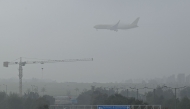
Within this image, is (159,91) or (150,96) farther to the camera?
(159,91)

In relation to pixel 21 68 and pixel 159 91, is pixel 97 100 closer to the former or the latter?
pixel 159 91

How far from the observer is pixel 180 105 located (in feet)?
210

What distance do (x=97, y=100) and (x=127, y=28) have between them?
37.6 meters

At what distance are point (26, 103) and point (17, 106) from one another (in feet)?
11.4

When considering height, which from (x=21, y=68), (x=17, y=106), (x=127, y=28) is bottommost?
(x=17, y=106)

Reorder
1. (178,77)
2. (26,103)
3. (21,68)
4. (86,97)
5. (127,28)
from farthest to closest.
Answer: (178,77) → (21,68) → (127,28) → (86,97) → (26,103)

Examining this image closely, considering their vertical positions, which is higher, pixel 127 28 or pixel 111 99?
pixel 127 28

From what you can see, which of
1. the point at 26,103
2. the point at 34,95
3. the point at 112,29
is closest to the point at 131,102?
the point at 26,103

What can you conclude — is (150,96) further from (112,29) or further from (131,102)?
(112,29)

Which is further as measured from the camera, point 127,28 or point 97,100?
point 127,28

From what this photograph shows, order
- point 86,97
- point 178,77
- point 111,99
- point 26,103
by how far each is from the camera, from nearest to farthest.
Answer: point 111,99, point 26,103, point 86,97, point 178,77

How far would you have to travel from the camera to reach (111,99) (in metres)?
73.8

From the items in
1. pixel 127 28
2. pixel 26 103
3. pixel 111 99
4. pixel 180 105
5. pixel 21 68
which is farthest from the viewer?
Result: pixel 21 68

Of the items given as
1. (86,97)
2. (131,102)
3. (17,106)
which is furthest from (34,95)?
(131,102)
